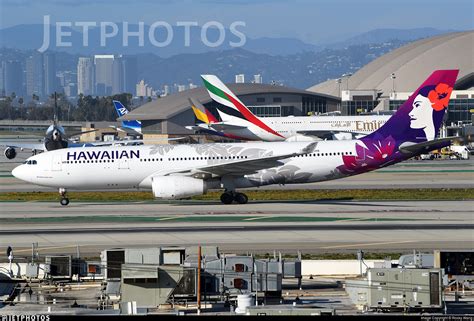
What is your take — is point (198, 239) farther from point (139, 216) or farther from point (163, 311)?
point (163, 311)

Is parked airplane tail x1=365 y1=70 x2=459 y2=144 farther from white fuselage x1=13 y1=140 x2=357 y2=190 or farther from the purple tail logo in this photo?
white fuselage x1=13 y1=140 x2=357 y2=190

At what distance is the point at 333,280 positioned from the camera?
3909 centimetres

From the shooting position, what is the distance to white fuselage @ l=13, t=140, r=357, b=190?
6750 cm

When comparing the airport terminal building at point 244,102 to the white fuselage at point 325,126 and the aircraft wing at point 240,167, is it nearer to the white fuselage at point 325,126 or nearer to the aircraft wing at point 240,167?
the white fuselage at point 325,126

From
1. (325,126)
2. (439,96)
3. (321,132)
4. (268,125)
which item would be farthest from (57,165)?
(325,126)

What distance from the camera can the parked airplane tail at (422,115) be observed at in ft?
A: 226

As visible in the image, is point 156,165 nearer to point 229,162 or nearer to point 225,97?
point 229,162

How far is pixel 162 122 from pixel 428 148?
116167mm

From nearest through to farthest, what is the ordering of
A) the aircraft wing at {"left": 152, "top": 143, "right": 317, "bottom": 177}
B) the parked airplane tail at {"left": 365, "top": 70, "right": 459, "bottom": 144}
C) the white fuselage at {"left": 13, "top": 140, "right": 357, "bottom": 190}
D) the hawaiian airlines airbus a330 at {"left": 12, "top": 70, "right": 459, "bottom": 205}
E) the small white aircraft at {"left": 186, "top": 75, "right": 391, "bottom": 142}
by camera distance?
1. the aircraft wing at {"left": 152, "top": 143, "right": 317, "bottom": 177}
2. the hawaiian airlines airbus a330 at {"left": 12, "top": 70, "right": 459, "bottom": 205}
3. the white fuselage at {"left": 13, "top": 140, "right": 357, "bottom": 190}
4. the parked airplane tail at {"left": 365, "top": 70, "right": 459, "bottom": 144}
5. the small white aircraft at {"left": 186, "top": 75, "right": 391, "bottom": 142}

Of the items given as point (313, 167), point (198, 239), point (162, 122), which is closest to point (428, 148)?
point (313, 167)

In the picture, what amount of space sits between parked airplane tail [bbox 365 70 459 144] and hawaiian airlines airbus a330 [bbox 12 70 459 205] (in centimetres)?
9

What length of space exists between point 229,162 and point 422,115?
42.9 feet

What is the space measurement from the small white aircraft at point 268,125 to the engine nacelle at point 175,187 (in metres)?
50.8

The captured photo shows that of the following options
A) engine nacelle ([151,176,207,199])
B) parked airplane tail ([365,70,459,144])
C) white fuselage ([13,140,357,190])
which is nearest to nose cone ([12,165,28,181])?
white fuselage ([13,140,357,190])
